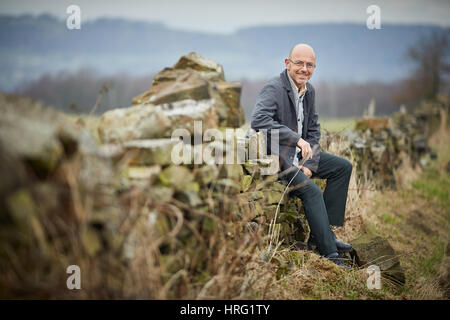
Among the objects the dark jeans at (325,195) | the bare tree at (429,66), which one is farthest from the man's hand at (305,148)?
the bare tree at (429,66)

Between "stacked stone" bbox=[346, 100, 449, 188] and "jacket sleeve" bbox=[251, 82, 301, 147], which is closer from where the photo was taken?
"jacket sleeve" bbox=[251, 82, 301, 147]

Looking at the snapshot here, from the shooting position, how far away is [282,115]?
3662mm

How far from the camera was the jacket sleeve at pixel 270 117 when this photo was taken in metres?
3.48

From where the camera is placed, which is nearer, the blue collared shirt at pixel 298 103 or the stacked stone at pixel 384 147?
the blue collared shirt at pixel 298 103

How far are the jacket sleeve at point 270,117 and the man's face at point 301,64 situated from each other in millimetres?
292

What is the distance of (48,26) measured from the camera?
16150 cm

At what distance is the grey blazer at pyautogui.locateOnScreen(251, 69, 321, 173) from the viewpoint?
3494 millimetres

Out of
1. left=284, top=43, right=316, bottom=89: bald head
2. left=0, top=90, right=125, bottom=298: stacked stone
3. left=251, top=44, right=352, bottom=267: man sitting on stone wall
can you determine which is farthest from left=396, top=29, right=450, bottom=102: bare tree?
left=0, top=90, right=125, bottom=298: stacked stone

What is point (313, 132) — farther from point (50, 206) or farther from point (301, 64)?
point (50, 206)

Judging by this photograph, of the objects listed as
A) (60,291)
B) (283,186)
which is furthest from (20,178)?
(283,186)

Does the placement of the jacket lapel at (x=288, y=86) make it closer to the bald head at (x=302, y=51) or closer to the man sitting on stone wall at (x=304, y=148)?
the man sitting on stone wall at (x=304, y=148)

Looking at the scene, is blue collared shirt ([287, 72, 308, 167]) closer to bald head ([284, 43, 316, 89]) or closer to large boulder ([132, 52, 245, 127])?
bald head ([284, 43, 316, 89])

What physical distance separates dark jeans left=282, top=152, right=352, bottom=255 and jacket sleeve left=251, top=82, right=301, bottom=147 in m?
0.31

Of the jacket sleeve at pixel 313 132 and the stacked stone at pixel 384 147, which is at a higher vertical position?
the jacket sleeve at pixel 313 132
